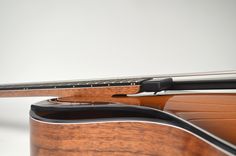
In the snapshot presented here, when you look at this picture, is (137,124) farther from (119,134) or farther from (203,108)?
(203,108)

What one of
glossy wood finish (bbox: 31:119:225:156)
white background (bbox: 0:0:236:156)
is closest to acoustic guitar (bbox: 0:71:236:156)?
glossy wood finish (bbox: 31:119:225:156)

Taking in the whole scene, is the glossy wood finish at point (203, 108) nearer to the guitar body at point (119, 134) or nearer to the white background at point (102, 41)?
the guitar body at point (119, 134)

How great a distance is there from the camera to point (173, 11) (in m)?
0.94

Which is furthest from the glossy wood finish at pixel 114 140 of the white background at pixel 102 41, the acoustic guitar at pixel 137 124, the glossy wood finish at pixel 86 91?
the white background at pixel 102 41

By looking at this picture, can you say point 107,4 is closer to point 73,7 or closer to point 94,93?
point 73,7

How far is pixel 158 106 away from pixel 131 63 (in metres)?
0.52

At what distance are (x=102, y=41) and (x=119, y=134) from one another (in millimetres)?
708

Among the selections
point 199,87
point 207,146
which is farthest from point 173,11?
point 207,146

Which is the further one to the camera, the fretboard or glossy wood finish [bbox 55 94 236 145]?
the fretboard

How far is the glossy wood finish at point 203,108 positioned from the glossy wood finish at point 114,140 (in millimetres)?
56

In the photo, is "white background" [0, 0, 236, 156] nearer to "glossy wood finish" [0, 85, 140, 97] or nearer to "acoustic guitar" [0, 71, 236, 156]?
"glossy wood finish" [0, 85, 140, 97]

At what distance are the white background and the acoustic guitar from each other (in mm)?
360

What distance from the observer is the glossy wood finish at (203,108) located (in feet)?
1.21

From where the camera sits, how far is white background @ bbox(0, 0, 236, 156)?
89 centimetres
